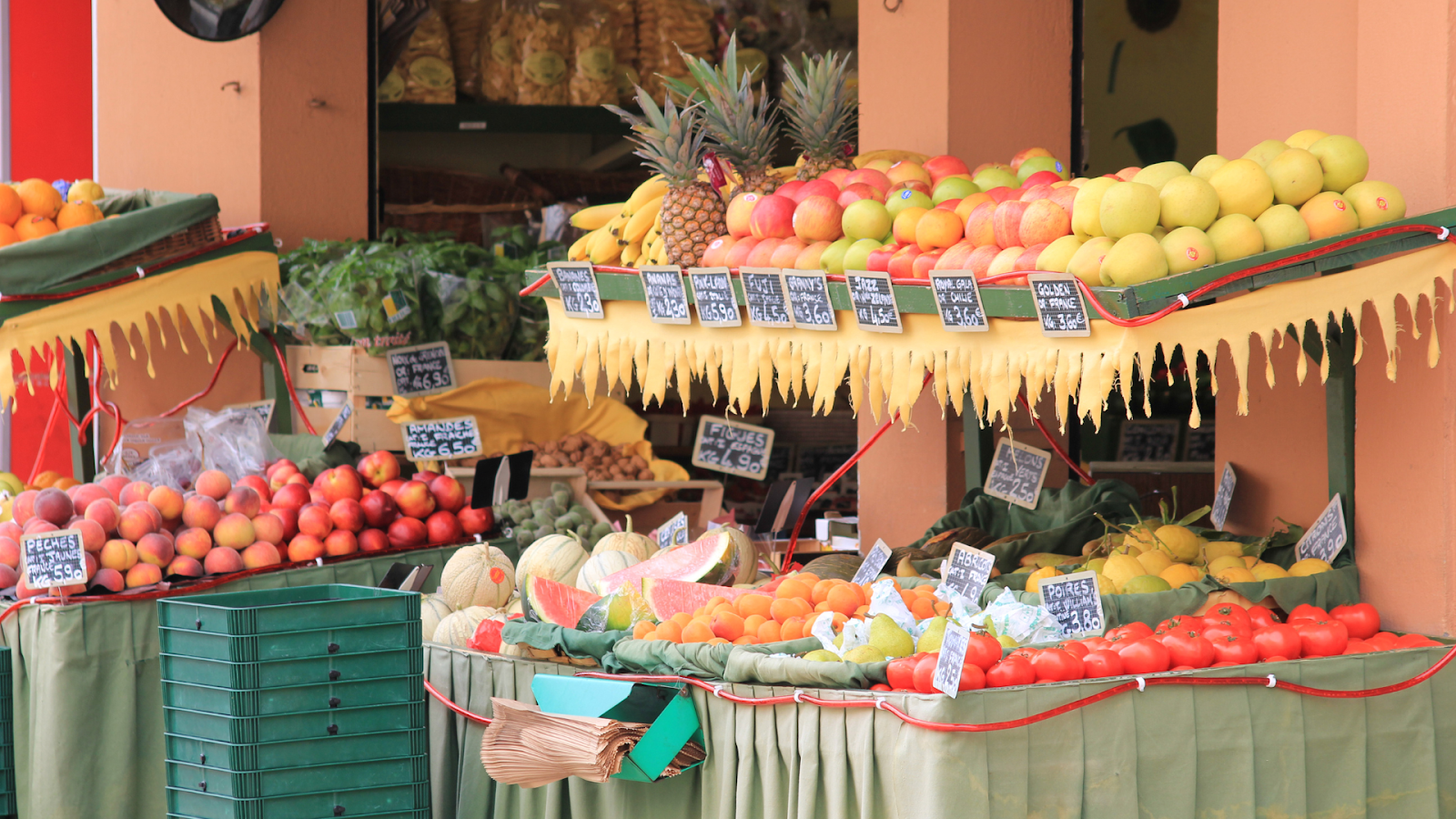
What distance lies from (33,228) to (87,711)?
2358 millimetres

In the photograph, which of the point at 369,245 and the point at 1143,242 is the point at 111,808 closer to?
the point at 369,245

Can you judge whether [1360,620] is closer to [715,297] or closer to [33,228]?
[715,297]

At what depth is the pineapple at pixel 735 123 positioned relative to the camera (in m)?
4.02

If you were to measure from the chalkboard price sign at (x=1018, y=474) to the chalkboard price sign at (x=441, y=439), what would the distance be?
2.27 m

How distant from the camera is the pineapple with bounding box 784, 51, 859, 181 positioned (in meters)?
4.10

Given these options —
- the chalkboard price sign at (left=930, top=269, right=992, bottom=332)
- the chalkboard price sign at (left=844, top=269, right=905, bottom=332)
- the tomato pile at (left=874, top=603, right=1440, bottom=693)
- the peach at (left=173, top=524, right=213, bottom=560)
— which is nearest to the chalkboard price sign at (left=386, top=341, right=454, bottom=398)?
the peach at (left=173, top=524, right=213, bottom=560)

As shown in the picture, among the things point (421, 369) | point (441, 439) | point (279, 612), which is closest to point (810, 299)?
point (279, 612)

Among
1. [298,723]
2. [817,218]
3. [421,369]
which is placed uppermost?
[817,218]

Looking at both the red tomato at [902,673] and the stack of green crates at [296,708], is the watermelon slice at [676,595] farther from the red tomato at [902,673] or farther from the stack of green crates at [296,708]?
the red tomato at [902,673]

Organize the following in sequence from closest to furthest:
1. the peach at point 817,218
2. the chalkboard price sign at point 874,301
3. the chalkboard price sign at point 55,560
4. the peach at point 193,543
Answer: the chalkboard price sign at point 874,301 < the peach at point 817,218 < the chalkboard price sign at point 55,560 < the peach at point 193,543

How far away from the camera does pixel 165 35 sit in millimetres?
6945

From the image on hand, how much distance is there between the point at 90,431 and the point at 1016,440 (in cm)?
419

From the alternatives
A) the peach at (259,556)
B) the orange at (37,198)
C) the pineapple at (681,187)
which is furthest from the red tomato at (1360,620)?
the orange at (37,198)

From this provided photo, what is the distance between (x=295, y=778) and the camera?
329 cm
